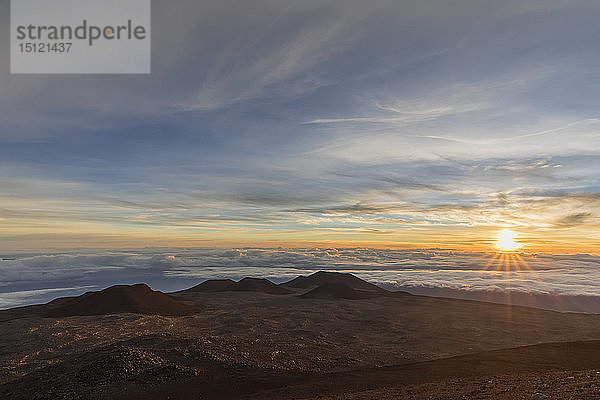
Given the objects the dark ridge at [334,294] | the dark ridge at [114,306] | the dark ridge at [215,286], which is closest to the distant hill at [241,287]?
the dark ridge at [215,286]

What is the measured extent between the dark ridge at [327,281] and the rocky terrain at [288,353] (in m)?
54.8

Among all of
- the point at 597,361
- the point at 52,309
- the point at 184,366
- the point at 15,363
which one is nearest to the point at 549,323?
the point at 597,361

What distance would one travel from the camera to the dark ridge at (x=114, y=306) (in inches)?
2060

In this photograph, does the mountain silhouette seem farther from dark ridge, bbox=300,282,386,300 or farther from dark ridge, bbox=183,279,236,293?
dark ridge, bbox=183,279,236,293

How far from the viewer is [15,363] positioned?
27.7 metres

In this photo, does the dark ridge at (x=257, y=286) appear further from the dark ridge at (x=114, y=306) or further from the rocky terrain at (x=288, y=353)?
the rocky terrain at (x=288, y=353)

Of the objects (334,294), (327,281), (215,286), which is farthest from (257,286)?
(327,281)

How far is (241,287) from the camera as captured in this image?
308ft

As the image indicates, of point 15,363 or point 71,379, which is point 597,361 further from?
point 15,363

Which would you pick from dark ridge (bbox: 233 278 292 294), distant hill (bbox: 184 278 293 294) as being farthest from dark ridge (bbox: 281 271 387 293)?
distant hill (bbox: 184 278 293 294)

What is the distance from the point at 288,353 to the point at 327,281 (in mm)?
85094

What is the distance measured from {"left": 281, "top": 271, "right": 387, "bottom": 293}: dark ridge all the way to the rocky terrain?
54.8 m

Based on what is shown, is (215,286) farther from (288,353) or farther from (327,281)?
(288,353)

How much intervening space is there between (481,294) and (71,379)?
478 feet
